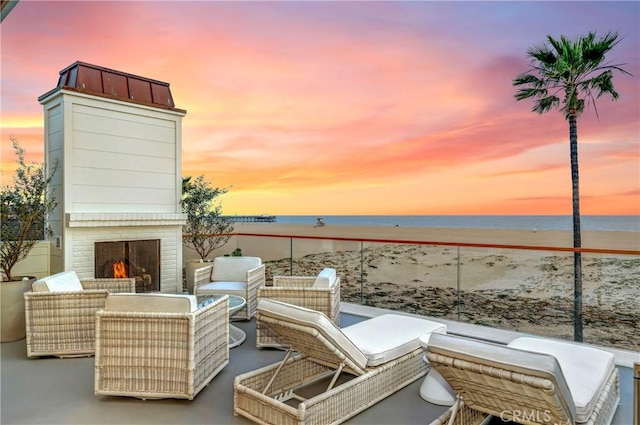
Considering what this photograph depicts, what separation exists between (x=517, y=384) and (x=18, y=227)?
5.34m

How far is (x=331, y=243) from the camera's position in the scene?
6602mm

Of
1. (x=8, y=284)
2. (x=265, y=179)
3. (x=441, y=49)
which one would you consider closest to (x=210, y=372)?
(x=8, y=284)

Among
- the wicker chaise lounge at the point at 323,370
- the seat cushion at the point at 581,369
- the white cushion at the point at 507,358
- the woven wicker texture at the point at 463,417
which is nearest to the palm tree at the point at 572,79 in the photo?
the seat cushion at the point at 581,369

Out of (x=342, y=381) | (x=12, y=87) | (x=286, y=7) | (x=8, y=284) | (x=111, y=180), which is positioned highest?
(x=286, y=7)

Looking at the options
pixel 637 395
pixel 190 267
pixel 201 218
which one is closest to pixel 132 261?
pixel 190 267

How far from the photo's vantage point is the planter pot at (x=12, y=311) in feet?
13.9

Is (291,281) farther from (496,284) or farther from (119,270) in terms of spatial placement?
(496,284)

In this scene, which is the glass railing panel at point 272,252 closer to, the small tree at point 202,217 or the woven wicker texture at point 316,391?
the small tree at point 202,217

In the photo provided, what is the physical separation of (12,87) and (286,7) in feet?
14.4

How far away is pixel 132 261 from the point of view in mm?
6016

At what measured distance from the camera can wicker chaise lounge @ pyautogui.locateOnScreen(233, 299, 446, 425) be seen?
8.14 ft

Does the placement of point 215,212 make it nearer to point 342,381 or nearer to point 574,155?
point 342,381

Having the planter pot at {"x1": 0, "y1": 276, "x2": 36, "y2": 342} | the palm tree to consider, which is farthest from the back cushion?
the palm tree

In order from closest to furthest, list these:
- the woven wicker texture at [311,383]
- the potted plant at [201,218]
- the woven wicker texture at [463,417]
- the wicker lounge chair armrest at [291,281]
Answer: the woven wicker texture at [463,417]
the woven wicker texture at [311,383]
the wicker lounge chair armrest at [291,281]
the potted plant at [201,218]
